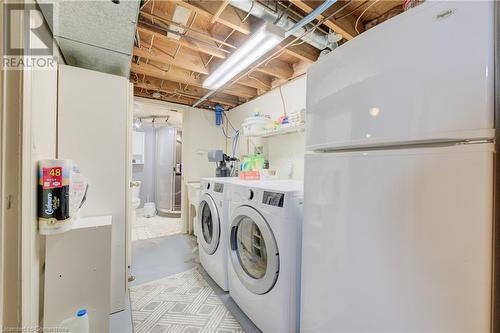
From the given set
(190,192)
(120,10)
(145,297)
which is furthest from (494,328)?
(190,192)

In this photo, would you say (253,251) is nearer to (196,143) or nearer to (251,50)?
(251,50)

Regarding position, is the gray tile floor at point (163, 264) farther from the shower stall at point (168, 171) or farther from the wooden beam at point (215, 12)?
the wooden beam at point (215, 12)

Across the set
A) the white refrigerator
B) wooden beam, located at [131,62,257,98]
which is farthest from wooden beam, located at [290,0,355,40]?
wooden beam, located at [131,62,257,98]

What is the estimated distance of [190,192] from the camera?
330cm

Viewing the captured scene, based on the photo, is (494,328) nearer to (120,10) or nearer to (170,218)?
(120,10)

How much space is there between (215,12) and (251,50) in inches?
16.1

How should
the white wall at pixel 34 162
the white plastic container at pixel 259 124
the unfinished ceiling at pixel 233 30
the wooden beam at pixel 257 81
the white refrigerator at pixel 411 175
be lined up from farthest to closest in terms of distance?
1. the wooden beam at pixel 257 81
2. the white plastic container at pixel 259 124
3. the unfinished ceiling at pixel 233 30
4. the white wall at pixel 34 162
5. the white refrigerator at pixel 411 175

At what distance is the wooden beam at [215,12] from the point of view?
4.41 feet

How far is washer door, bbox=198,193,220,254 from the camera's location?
72.7 inches

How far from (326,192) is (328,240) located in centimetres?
21

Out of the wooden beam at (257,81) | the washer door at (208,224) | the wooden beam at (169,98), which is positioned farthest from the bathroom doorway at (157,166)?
the washer door at (208,224)

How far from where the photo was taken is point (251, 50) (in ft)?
5.63

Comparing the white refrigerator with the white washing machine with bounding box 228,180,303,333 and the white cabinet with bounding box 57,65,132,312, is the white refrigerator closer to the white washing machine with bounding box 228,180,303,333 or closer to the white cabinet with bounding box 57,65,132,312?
the white washing machine with bounding box 228,180,303,333

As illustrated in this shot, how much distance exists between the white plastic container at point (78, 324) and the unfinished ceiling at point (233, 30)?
6.48 ft
